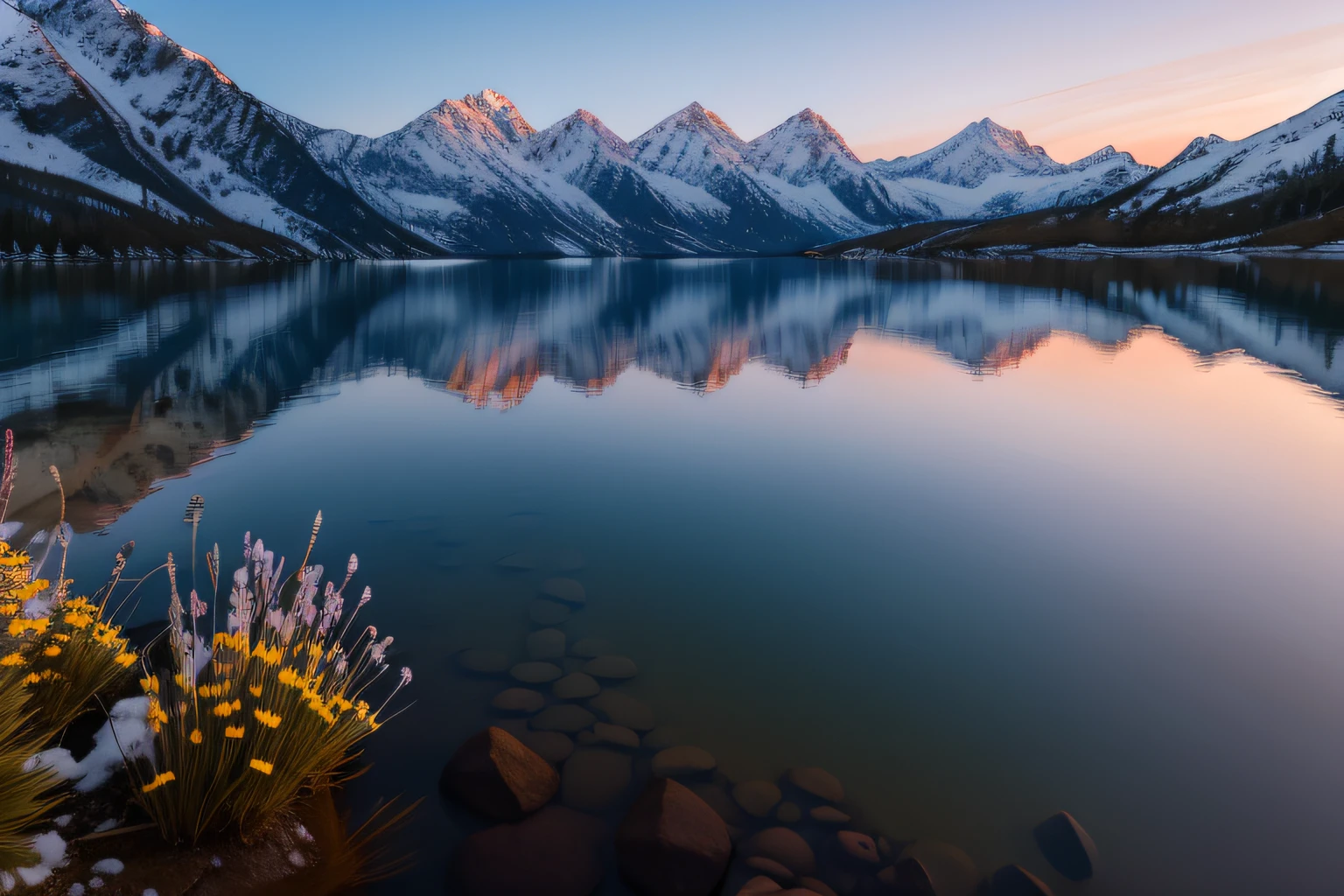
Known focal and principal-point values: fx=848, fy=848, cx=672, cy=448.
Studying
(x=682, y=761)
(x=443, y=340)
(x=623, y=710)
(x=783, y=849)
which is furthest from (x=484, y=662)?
(x=443, y=340)

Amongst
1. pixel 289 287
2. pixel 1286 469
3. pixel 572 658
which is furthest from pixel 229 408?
pixel 289 287

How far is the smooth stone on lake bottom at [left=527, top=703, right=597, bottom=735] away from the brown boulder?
951mm

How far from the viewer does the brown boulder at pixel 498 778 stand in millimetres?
9078

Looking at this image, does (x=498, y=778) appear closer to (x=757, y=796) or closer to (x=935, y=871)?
(x=757, y=796)

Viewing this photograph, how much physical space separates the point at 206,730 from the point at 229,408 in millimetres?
27330

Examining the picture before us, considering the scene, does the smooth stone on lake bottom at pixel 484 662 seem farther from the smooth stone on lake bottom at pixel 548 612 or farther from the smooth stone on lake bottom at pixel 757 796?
the smooth stone on lake bottom at pixel 757 796

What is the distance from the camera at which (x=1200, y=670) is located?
12594mm

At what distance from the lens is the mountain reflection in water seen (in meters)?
27.1

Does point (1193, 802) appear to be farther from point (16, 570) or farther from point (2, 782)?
point (16, 570)

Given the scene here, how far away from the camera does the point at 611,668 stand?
1215 cm

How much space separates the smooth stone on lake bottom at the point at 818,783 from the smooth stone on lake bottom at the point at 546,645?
4148mm

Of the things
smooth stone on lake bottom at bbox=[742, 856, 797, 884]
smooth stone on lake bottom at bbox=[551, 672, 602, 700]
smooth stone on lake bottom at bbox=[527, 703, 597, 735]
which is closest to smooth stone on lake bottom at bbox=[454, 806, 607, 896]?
smooth stone on lake bottom at bbox=[742, 856, 797, 884]

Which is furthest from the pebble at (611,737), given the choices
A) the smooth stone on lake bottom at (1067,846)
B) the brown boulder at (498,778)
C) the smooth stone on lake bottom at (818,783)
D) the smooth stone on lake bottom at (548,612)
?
the smooth stone on lake bottom at (1067,846)

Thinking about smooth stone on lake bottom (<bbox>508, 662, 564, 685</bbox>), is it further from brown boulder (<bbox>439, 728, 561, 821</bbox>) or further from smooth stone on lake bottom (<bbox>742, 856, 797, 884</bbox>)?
smooth stone on lake bottom (<bbox>742, 856, 797, 884</bbox>)
